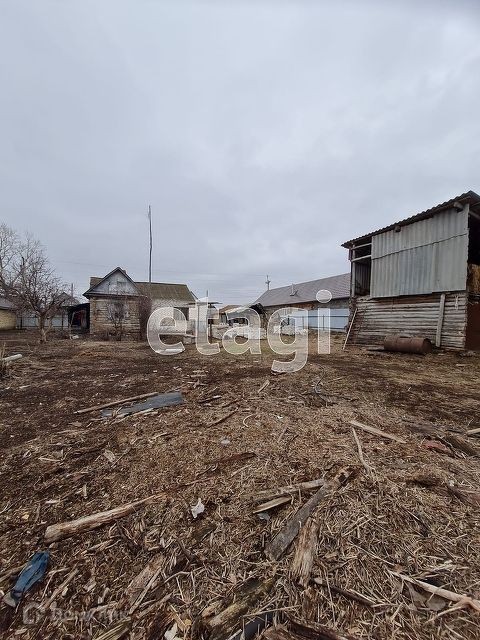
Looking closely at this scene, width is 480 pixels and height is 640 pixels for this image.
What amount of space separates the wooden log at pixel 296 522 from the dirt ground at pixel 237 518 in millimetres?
36

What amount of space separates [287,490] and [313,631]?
90cm

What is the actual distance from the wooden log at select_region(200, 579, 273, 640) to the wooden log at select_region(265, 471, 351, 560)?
0.18m

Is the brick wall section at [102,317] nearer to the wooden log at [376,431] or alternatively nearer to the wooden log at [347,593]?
the wooden log at [376,431]

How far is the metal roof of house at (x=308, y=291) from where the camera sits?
24469 mm

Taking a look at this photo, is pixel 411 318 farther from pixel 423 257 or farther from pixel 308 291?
pixel 308 291

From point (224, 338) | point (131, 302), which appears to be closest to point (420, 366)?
point (224, 338)

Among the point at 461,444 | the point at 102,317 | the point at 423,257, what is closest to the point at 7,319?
the point at 102,317

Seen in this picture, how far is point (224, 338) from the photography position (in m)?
16.1

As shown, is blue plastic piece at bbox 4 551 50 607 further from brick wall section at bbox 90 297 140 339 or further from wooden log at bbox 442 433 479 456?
brick wall section at bbox 90 297 140 339

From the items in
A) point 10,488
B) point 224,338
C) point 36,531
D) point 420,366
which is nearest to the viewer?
point 36,531

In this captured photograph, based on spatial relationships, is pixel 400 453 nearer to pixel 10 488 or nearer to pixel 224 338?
pixel 10 488

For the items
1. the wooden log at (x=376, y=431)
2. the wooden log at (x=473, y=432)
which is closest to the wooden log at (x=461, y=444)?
the wooden log at (x=473, y=432)

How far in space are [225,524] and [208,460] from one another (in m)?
0.82

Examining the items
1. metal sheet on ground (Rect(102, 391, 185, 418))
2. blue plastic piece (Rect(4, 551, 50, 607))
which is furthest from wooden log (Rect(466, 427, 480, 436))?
blue plastic piece (Rect(4, 551, 50, 607))
